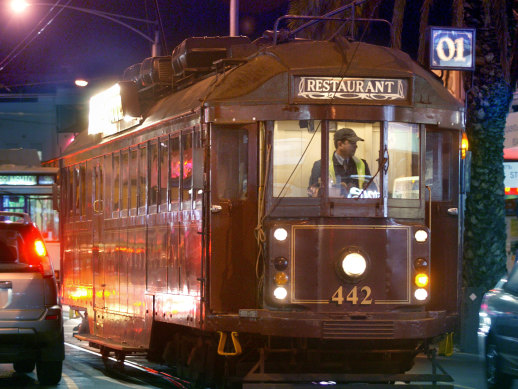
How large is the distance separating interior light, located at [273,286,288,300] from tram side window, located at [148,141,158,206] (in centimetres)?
286

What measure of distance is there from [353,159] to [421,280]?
128 cm

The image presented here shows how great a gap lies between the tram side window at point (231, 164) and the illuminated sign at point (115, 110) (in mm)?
2865

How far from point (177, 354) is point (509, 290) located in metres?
3.63

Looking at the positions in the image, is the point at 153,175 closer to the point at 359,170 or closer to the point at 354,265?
the point at 359,170

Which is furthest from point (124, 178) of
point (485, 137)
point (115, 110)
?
point (485, 137)

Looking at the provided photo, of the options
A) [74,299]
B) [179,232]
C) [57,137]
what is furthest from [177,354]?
[57,137]

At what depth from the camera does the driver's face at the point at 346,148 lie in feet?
33.4

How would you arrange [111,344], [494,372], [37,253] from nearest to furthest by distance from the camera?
[494,372] < [37,253] < [111,344]

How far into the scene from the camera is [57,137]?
67.2 meters

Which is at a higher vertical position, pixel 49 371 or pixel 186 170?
pixel 186 170

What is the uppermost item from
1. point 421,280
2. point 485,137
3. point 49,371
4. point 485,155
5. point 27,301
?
point 485,137

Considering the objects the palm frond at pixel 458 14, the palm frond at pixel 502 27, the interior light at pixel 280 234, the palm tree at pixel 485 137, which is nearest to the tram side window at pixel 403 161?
the interior light at pixel 280 234

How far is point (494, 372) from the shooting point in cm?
1198

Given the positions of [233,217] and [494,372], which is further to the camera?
[494,372]
